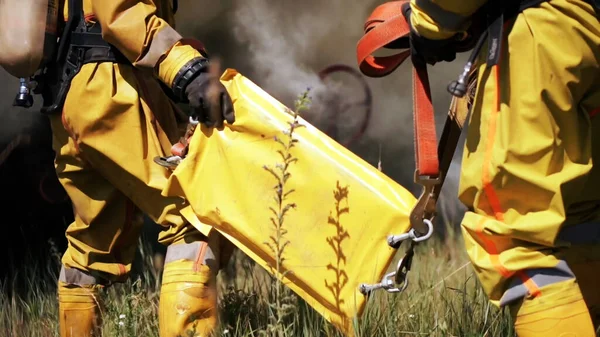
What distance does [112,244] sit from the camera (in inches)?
119

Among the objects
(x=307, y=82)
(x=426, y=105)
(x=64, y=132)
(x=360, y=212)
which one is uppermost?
(x=307, y=82)

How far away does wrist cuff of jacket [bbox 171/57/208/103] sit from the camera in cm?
260

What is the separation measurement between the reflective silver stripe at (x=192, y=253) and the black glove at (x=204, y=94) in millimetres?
369

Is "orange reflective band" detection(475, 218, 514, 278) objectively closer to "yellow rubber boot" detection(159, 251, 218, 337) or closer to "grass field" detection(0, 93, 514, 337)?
"grass field" detection(0, 93, 514, 337)

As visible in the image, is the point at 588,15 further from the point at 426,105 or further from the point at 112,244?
the point at 112,244

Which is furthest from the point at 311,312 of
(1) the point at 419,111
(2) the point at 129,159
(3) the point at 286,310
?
(1) the point at 419,111

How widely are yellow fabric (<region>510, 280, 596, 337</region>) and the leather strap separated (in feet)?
1.30

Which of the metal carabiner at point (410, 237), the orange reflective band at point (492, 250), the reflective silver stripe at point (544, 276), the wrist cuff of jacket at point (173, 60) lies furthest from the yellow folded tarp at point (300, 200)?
the reflective silver stripe at point (544, 276)

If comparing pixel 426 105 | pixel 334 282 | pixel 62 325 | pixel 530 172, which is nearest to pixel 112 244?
pixel 62 325

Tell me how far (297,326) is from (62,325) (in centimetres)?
80

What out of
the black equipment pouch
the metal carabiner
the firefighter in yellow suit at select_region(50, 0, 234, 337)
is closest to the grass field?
the firefighter in yellow suit at select_region(50, 0, 234, 337)

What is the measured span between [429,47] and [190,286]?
990mm

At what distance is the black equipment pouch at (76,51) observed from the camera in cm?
281

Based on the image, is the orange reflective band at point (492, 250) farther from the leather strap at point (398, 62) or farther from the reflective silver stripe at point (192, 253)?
the reflective silver stripe at point (192, 253)
